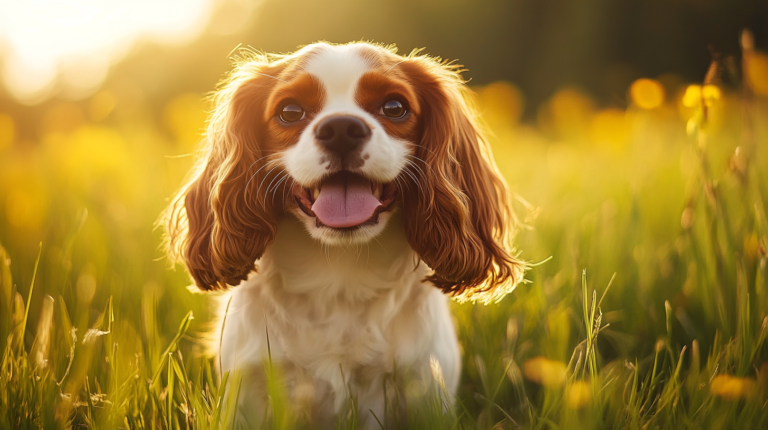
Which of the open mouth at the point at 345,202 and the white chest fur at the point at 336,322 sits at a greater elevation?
the open mouth at the point at 345,202

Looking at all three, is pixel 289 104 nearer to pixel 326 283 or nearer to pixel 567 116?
pixel 326 283

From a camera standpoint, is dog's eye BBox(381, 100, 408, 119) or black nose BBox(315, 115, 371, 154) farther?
dog's eye BBox(381, 100, 408, 119)

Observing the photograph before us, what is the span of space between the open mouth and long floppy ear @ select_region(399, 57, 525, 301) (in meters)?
0.21

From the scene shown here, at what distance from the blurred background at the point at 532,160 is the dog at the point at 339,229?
0.31m

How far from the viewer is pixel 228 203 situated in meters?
2.12

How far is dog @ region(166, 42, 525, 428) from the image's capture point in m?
1.91

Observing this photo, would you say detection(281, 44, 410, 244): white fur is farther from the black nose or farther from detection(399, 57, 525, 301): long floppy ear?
detection(399, 57, 525, 301): long floppy ear

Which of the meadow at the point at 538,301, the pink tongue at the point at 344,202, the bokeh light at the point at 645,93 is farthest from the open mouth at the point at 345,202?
the bokeh light at the point at 645,93

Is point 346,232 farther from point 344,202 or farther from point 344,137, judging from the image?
point 344,137

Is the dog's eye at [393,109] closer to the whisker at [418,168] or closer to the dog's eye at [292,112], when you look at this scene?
the whisker at [418,168]

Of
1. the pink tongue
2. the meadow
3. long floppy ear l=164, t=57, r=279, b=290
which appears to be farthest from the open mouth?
the meadow

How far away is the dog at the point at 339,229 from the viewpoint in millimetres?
1914

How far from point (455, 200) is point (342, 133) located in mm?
581

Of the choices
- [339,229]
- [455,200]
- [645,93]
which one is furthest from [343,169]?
[645,93]
